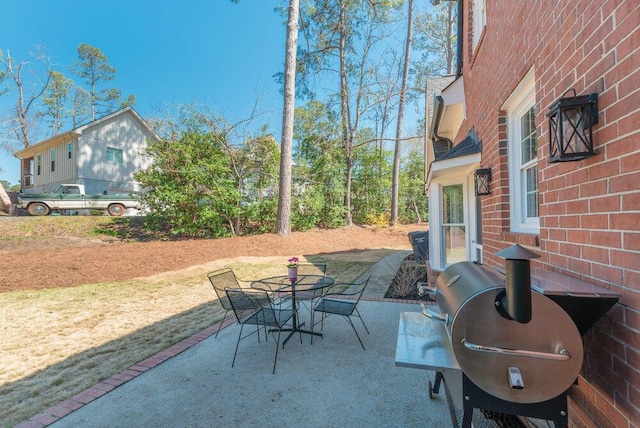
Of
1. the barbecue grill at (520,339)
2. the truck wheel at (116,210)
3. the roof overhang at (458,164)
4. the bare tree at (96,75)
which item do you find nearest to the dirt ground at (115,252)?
the truck wheel at (116,210)

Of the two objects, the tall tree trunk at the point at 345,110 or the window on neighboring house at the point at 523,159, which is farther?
the tall tree trunk at the point at 345,110

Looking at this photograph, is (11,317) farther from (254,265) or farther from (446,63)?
(446,63)

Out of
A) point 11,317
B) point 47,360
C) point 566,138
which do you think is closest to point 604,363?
point 566,138

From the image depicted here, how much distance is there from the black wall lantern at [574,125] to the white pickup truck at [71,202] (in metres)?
17.6

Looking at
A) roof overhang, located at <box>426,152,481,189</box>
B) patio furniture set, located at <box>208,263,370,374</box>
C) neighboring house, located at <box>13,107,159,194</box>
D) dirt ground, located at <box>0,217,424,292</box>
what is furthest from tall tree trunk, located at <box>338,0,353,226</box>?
patio furniture set, located at <box>208,263,370,374</box>

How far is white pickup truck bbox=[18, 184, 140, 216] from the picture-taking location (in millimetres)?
16734

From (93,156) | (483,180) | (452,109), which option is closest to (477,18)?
(452,109)

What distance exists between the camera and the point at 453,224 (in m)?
5.99

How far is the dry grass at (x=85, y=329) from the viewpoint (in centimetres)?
312

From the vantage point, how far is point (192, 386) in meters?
3.03

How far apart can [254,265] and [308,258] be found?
2.08 metres

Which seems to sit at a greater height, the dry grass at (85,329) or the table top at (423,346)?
the table top at (423,346)

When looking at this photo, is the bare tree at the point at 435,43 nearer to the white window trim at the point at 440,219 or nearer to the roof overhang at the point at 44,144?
the white window trim at the point at 440,219

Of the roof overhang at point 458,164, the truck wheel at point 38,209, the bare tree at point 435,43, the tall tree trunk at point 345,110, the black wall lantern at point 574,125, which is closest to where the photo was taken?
the black wall lantern at point 574,125
